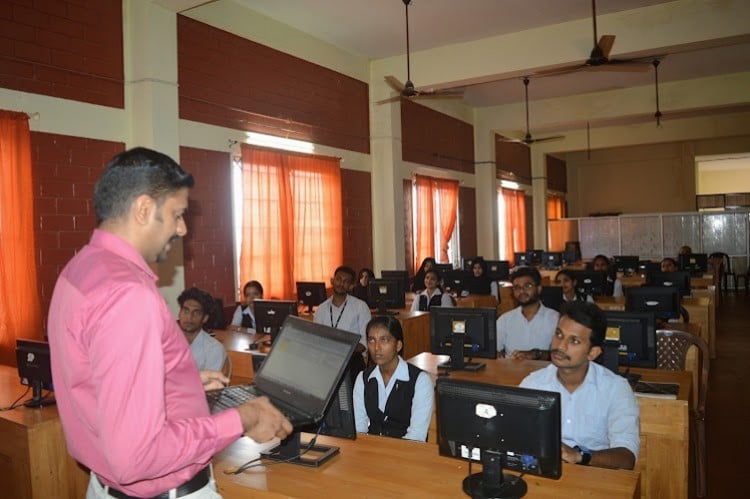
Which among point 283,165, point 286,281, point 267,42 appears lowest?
point 286,281

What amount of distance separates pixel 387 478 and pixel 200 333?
2.27m

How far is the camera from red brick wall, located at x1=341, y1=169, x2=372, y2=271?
322 inches

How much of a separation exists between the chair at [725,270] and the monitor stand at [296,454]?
12.7 metres

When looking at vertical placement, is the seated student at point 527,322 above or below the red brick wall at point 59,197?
below

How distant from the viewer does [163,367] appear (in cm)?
119

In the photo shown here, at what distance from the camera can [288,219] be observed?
275 inches

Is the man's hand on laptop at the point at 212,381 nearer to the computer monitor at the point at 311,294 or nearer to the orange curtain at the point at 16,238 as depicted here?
the orange curtain at the point at 16,238

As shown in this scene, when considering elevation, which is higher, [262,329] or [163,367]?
[163,367]

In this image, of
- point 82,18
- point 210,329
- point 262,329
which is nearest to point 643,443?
point 262,329

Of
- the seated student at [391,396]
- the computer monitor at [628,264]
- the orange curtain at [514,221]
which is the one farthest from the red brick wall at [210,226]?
the orange curtain at [514,221]

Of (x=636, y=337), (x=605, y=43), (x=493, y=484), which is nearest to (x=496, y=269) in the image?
(x=605, y=43)

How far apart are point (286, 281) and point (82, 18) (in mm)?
3360

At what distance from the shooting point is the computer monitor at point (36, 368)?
311cm

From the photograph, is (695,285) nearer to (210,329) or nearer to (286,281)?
(286,281)
